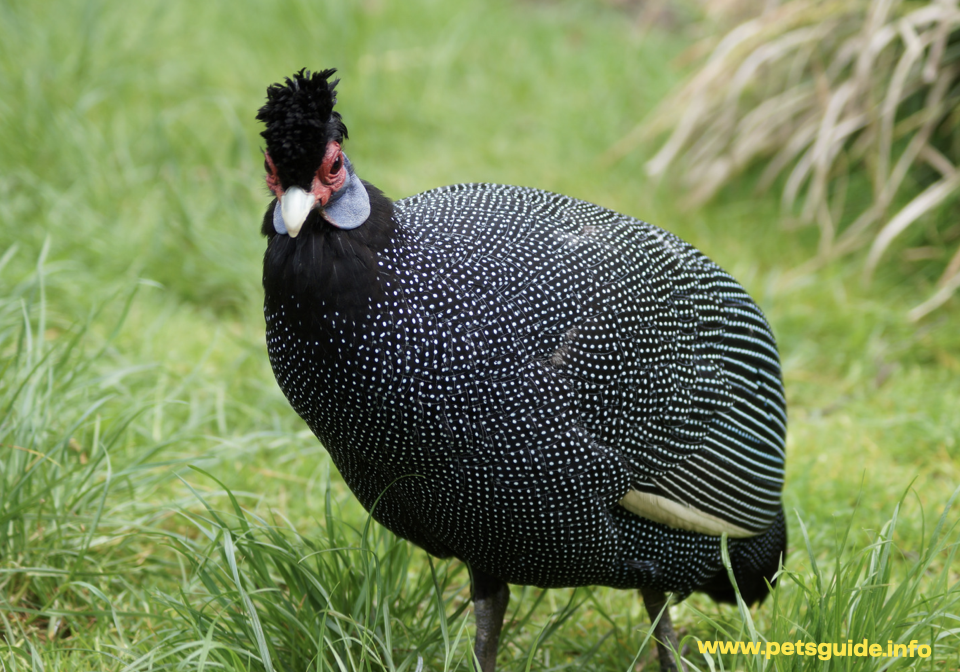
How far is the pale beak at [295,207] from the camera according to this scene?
197 centimetres

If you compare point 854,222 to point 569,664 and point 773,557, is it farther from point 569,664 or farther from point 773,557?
point 569,664

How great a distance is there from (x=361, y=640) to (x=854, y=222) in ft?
12.3

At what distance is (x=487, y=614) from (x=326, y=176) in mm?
1277

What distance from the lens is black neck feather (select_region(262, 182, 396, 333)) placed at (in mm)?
2053

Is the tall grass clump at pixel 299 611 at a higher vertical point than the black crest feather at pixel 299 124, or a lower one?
lower

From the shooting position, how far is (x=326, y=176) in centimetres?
203

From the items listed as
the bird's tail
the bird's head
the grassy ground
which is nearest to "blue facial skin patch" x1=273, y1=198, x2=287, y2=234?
the bird's head

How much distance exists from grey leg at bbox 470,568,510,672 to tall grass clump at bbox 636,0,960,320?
2.73 metres

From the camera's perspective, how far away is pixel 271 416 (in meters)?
3.74

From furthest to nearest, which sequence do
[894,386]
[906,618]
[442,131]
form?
[442,131]
[894,386]
[906,618]

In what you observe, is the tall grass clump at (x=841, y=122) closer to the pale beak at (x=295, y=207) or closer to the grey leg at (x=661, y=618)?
the grey leg at (x=661, y=618)

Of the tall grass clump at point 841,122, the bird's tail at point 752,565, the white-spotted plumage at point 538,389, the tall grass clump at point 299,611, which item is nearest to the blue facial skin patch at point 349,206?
the white-spotted plumage at point 538,389

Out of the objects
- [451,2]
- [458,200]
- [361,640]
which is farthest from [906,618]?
[451,2]

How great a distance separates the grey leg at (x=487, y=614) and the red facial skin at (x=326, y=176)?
3.68ft
